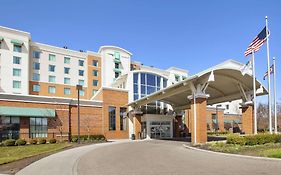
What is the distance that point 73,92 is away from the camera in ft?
207

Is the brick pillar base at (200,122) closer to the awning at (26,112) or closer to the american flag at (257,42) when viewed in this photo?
the american flag at (257,42)

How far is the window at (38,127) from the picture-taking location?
31.3 meters

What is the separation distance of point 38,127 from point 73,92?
31.8 metres

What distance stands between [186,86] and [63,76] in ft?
142

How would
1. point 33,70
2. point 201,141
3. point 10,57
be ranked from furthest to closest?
point 33,70 < point 10,57 < point 201,141

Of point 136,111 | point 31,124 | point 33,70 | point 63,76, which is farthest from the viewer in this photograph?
point 63,76

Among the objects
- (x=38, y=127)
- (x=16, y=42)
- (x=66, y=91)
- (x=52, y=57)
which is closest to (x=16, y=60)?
(x=16, y=42)

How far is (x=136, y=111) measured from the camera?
3900 centimetres

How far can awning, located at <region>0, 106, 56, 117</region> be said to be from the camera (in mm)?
29375

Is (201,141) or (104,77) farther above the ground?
(104,77)

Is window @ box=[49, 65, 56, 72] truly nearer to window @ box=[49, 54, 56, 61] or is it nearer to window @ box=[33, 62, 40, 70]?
window @ box=[49, 54, 56, 61]

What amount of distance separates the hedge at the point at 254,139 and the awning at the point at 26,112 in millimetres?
22042

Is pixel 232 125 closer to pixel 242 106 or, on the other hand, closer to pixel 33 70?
pixel 242 106

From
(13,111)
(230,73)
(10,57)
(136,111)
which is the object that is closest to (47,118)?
(13,111)
